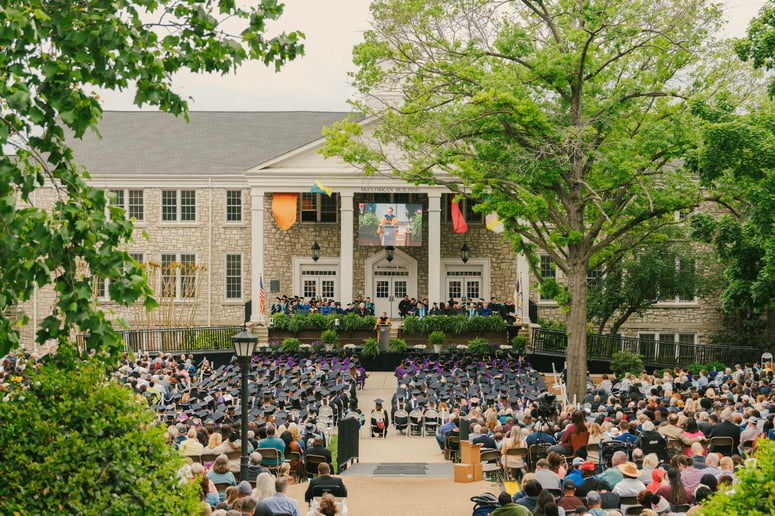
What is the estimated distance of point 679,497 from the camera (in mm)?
10859

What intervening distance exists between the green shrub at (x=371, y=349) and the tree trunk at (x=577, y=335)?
9.25 metres

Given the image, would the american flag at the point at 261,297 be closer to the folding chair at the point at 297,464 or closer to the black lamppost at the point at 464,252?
the black lamppost at the point at 464,252

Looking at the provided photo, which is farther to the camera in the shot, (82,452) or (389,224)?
(389,224)

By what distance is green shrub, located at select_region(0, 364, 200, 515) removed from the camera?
5.72 m

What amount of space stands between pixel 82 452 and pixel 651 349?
99.8 ft

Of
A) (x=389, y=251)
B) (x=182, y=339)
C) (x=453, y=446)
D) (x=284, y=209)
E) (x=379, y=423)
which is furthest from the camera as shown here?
(x=389, y=251)

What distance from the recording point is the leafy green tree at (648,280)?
33.4 meters

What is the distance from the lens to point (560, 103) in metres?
24.5

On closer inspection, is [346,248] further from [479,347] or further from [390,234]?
[479,347]

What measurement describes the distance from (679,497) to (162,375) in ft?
52.9

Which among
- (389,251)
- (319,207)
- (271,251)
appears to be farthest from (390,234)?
(271,251)

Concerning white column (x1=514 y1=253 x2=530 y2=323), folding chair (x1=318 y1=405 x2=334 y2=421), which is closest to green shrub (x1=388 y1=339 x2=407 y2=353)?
white column (x1=514 y1=253 x2=530 y2=323)

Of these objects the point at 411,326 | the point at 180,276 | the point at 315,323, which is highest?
the point at 180,276

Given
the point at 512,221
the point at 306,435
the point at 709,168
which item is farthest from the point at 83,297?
the point at 512,221
